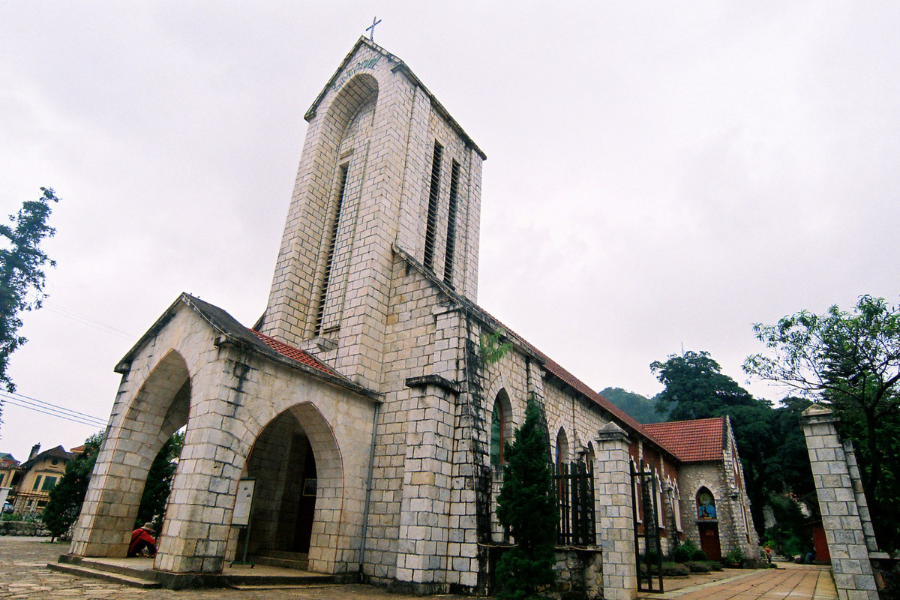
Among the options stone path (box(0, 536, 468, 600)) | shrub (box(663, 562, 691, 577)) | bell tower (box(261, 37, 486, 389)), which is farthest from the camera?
shrub (box(663, 562, 691, 577))

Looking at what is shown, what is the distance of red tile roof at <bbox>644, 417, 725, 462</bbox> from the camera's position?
2795 centimetres

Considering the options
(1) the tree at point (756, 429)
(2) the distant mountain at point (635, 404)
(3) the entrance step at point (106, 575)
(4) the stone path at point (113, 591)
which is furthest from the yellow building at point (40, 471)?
(2) the distant mountain at point (635, 404)

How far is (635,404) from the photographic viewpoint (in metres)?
67.9

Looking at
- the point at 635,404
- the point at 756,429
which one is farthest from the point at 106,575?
the point at 635,404

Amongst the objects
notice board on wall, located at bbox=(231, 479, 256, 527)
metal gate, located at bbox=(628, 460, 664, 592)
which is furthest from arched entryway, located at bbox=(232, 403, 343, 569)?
metal gate, located at bbox=(628, 460, 664, 592)

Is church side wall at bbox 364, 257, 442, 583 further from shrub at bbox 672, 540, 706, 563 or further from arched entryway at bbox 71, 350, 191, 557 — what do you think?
shrub at bbox 672, 540, 706, 563

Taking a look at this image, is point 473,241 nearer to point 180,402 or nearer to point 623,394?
point 180,402

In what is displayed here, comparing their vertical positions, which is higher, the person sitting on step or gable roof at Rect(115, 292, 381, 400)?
gable roof at Rect(115, 292, 381, 400)

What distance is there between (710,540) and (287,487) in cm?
2371

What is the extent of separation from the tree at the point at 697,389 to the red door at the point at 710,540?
18.2 m

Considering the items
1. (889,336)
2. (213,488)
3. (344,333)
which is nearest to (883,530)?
(889,336)

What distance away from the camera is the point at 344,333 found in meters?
12.5

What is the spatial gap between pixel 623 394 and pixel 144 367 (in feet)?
230

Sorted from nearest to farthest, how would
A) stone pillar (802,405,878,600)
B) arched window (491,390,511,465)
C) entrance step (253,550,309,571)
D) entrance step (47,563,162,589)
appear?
entrance step (47,563,162,589) → stone pillar (802,405,878,600) → entrance step (253,550,309,571) → arched window (491,390,511,465)
